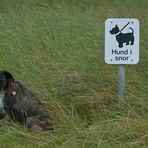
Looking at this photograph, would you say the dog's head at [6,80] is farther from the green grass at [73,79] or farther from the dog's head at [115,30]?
the dog's head at [115,30]

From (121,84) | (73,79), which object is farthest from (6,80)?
(121,84)

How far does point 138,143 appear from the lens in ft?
15.9

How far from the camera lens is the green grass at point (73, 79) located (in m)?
5.09

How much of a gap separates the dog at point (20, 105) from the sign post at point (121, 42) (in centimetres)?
86

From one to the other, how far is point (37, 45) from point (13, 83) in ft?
6.02

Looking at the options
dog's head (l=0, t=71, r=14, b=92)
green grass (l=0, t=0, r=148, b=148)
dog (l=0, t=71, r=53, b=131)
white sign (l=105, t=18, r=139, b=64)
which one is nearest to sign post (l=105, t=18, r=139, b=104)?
white sign (l=105, t=18, r=139, b=64)

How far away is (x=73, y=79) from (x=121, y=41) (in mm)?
871

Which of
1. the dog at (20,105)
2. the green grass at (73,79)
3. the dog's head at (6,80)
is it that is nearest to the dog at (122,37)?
the green grass at (73,79)

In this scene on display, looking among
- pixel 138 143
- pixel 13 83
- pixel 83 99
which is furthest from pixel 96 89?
pixel 138 143

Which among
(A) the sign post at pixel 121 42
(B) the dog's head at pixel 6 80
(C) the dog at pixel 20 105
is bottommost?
(C) the dog at pixel 20 105

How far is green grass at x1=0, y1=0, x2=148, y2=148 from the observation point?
→ 5086mm

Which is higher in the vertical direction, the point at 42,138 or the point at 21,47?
the point at 21,47

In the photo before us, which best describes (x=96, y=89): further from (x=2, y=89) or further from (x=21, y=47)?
(x=21, y=47)

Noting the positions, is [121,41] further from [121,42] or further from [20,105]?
[20,105]
